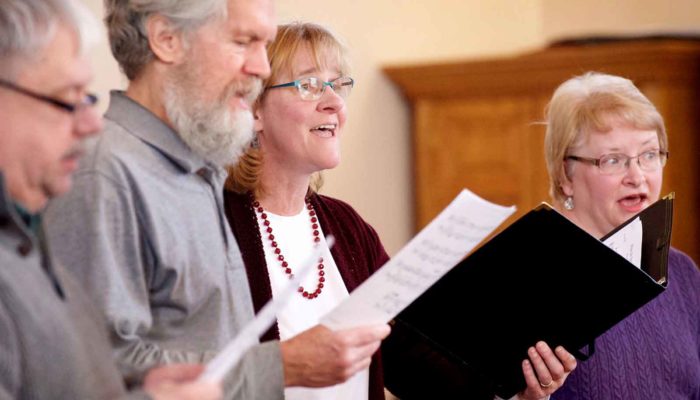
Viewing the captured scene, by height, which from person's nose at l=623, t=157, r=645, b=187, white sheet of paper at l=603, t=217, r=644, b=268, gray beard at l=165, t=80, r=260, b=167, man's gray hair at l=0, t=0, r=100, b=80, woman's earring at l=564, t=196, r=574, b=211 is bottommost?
woman's earring at l=564, t=196, r=574, b=211

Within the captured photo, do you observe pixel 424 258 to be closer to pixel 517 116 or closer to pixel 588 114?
pixel 588 114

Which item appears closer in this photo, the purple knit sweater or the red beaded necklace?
the red beaded necklace

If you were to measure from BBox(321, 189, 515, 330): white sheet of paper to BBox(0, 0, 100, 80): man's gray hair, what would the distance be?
0.56 meters

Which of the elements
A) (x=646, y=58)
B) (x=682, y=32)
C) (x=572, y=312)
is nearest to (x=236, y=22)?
(x=572, y=312)

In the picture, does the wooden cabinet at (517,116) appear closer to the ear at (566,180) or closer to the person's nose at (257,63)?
the ear at (566,180)

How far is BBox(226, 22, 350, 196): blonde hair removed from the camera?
84.0 inches

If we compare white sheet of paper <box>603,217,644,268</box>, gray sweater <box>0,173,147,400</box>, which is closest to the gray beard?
gray sweater <box>0,173,147,400</box>

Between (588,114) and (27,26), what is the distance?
1.59m

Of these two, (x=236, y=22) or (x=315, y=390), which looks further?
(x=315, y=390)

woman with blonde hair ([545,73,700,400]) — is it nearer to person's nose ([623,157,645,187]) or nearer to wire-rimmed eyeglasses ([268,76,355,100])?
person's nose ([623,157,645,187])

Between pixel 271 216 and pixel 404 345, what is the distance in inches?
17.0

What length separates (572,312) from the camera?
200 cm

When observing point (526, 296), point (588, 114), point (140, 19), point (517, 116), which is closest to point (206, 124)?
point (140, 19)

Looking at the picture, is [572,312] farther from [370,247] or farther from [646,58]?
[646,58]
